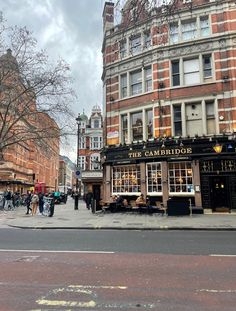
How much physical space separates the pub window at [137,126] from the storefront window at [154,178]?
8.41 ft

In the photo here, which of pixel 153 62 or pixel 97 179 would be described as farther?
pixel 97 179

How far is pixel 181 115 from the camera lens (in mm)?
23391

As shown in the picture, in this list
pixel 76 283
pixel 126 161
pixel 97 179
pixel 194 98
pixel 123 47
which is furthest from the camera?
pixel 97 179

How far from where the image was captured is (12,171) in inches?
2238

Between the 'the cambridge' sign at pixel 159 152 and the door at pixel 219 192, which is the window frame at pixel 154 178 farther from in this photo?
the door at pixel 219 192

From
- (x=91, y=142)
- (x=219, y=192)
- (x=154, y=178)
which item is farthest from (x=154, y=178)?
(x=91, y=142)

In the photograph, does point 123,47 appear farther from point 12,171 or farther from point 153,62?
point 12,171

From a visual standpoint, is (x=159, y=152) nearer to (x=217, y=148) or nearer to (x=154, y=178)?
(x=154, y=178)

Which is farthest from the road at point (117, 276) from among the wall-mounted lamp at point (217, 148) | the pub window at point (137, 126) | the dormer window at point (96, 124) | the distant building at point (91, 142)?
the dormer window at point (96, 124)

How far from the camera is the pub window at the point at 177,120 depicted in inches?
923

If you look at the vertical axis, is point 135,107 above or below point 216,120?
above

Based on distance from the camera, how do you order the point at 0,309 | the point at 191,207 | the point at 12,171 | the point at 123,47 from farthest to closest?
the point at 12,171 < the point at 123,47 < the point at 191,207 < the point at 0,309

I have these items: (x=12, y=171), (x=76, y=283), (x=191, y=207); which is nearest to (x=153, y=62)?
(x=191, y=207)

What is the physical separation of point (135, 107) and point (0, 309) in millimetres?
21825
